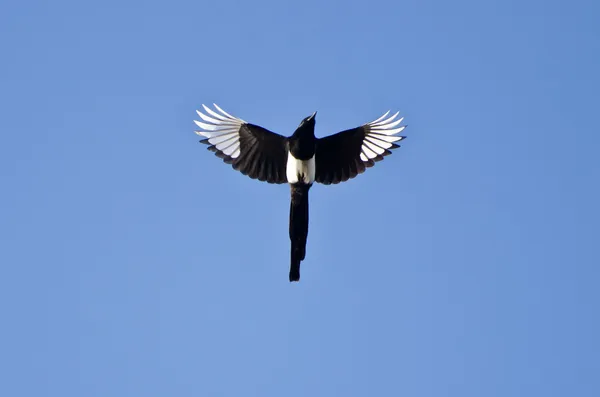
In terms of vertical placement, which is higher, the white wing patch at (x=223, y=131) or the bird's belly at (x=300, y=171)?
the white wing patch at (x=223, y=131)

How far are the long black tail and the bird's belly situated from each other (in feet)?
0.28

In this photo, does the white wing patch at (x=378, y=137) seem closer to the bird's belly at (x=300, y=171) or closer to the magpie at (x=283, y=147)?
the magpie at (x=283, y=147)

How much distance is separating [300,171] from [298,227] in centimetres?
74

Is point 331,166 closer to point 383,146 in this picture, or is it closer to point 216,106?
point 383,146

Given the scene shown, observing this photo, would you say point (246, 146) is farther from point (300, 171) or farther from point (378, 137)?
point (378, 137)

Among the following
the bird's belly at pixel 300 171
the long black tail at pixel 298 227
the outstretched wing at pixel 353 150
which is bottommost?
the long black tail at pixel 298 227

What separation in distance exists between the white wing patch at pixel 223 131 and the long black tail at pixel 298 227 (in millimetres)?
1123

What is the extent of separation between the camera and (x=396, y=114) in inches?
471

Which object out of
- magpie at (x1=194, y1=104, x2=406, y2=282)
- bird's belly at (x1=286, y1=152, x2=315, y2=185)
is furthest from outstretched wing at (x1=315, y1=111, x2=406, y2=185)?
bird's belly at (x1=286, y1=152, x2=315, y2=185)

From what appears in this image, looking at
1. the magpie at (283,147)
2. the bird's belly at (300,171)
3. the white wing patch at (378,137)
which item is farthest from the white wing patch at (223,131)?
Result: the white wing patch at (378,137)

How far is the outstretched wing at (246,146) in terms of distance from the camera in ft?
38.0

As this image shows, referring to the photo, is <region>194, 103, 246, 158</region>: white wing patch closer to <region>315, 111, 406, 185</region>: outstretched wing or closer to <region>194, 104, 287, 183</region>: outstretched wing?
<region>194, 104, 287, 183</region>: outstretched wing

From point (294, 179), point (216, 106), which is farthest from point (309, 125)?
point (216, 106)

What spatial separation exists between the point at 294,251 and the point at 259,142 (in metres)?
1.63
